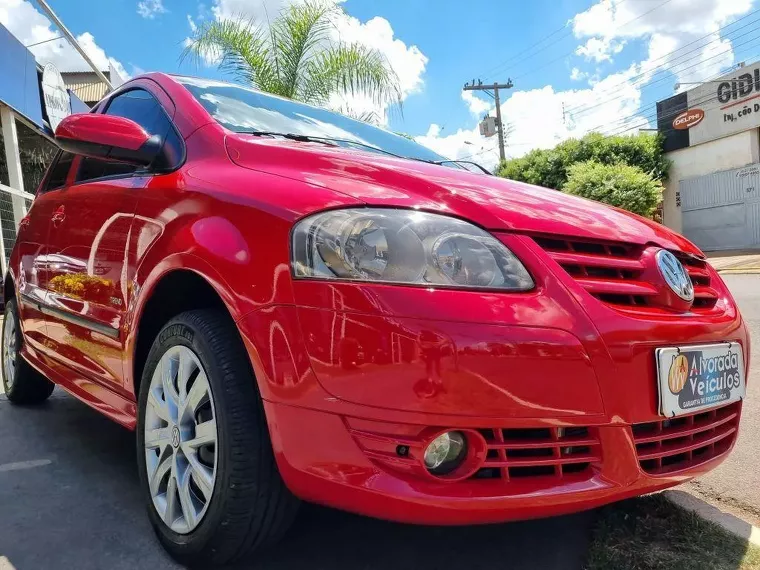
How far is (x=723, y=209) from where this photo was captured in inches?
842

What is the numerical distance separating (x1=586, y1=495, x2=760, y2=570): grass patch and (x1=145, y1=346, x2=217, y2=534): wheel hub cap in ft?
3.68

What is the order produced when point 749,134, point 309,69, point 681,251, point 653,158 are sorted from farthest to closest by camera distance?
point 653,158 < point 749,134 < point 309,69 < point 681,251

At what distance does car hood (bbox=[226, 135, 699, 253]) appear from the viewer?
5.33ft

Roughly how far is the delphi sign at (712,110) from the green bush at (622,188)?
115 inches

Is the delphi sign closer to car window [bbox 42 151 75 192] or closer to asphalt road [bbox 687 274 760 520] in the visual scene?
asphalt road [bbox 687 274 760 520]

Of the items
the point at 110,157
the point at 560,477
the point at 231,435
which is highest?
the point at 110,157

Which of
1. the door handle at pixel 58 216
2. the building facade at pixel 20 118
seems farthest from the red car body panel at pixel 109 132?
the building facade at pixel 20 118

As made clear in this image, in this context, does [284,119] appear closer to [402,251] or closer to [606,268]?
[402,251]

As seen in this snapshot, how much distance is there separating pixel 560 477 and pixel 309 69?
27.5 feet

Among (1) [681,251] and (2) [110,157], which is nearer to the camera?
(1) [681,251]

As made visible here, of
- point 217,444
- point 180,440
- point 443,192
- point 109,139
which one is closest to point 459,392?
point 443,192

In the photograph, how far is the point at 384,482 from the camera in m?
1.44

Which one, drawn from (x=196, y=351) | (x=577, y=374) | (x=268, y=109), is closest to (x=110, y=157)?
(x=268, y=109)

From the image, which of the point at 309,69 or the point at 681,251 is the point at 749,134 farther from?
the point at 681,251
